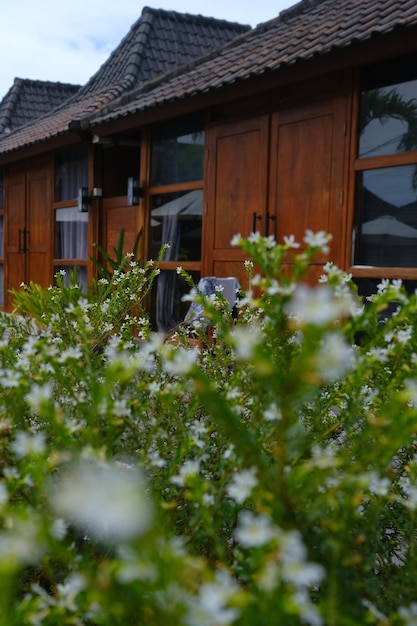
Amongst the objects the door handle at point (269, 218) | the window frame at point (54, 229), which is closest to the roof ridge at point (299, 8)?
the door handle at point (269, 218)

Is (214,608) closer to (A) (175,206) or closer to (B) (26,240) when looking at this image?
(A) (175,206)

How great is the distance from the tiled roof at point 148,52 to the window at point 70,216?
625 mm

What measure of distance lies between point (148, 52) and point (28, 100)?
4.73m

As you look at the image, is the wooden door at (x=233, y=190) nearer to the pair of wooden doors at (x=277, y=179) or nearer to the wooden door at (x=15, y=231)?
the pair of wooden doors at (x=277, y=179)

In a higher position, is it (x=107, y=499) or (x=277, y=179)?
(x=277, y=179)

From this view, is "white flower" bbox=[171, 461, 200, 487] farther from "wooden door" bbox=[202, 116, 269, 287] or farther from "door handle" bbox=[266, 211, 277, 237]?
"wooden door" bbox=[202, 116, 269, 287]

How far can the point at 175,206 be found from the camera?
748 cm

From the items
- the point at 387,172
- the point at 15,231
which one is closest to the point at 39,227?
the point at 15,231

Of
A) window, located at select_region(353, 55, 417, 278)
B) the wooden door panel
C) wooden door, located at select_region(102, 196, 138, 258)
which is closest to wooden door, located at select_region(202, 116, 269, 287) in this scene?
window, located at select_region(353, 55, 417, 278)

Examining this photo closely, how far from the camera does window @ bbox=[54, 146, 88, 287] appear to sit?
9.29 meters

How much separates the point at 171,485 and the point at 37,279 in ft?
31.6

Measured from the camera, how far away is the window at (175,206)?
7.16m

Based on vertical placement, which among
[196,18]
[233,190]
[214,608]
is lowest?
[214,608]

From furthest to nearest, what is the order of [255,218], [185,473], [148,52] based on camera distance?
[148,52], [255,218], [185,473]
